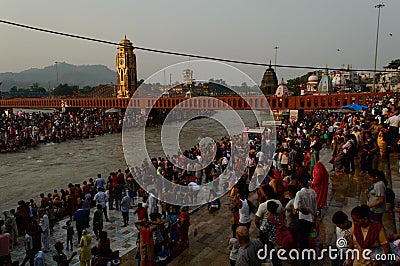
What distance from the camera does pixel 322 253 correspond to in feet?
15.8

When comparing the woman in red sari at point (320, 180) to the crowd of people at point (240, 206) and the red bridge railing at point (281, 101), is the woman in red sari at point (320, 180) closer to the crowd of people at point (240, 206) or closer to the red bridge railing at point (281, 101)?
the crowd of people at point (240, 206)

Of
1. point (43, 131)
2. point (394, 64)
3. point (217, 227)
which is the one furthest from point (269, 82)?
point (217, 227)

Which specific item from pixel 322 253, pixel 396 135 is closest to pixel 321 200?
pixel 322 253

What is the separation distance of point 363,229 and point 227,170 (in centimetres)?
818

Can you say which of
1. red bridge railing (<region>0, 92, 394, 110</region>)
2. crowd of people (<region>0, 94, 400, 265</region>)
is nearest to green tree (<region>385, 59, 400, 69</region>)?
red bridge railing (<region>0, 92, 394, 110</region>)

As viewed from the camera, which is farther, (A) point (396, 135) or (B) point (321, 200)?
(A) point (396, 135)

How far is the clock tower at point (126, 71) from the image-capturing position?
60906 mm

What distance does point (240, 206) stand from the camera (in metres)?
5.44

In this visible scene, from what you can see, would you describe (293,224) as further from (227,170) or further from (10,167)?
(10,167)

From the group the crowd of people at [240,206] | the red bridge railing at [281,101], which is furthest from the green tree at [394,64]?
the crowd of people at [240,206]

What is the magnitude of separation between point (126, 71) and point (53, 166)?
1612 inches
